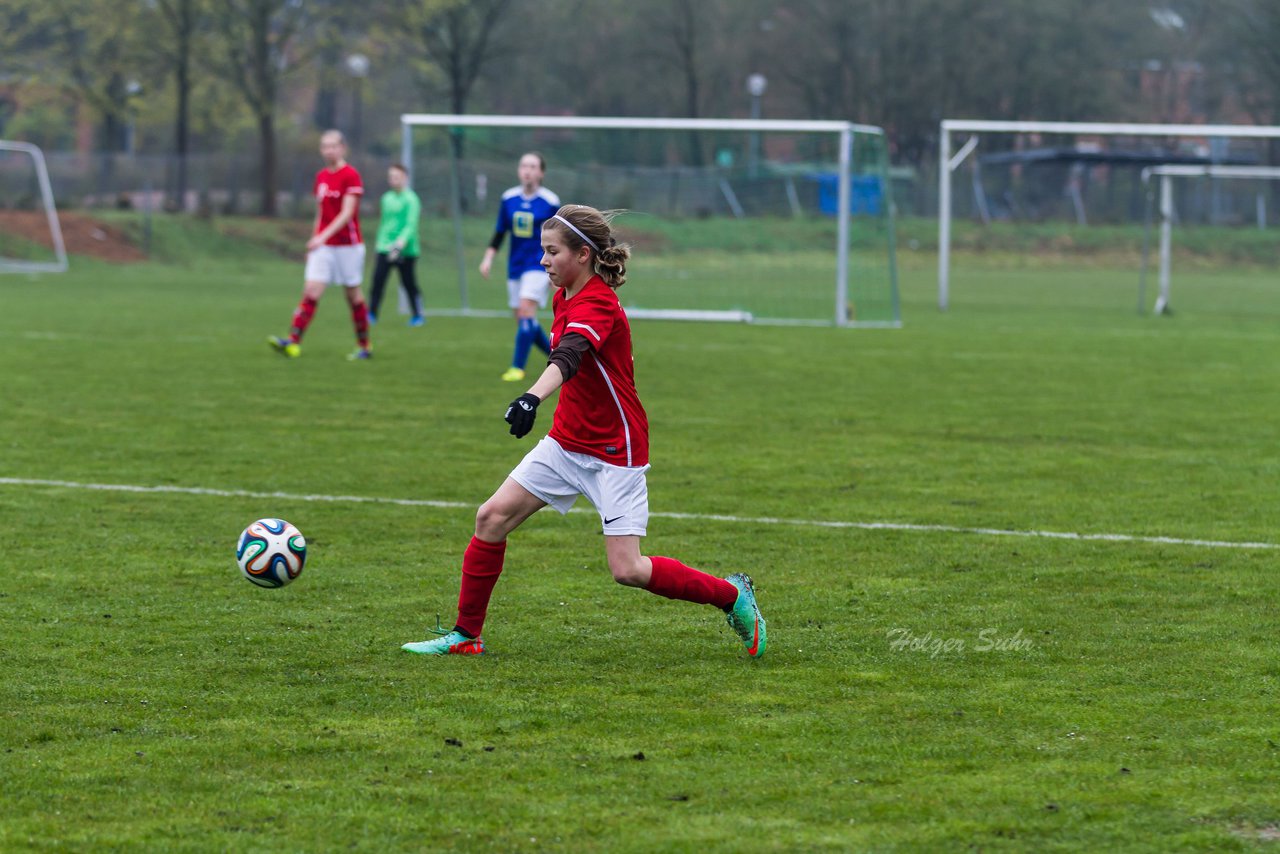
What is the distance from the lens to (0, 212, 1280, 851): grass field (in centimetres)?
409

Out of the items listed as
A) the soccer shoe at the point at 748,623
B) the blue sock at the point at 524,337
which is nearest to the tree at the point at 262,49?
the blue sock at the point at 524,337

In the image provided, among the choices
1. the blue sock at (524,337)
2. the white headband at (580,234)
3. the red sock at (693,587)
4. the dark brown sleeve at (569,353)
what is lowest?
the red sock at (693,587)

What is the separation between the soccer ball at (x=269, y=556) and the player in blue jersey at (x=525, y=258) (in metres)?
8.38

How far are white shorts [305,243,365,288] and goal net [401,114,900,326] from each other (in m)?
7.40

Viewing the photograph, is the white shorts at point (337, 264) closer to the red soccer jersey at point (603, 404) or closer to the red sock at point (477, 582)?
the red sock at point (477, 582)

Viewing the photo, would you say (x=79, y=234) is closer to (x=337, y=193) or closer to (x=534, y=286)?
(x=337, y=193)

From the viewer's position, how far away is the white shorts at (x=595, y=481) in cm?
552

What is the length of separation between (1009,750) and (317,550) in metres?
3.70

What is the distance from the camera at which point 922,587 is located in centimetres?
674

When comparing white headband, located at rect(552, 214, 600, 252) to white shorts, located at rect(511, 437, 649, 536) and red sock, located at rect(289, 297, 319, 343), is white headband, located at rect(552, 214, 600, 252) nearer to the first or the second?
white shorts, located at rect(511, 437, 649, 536)

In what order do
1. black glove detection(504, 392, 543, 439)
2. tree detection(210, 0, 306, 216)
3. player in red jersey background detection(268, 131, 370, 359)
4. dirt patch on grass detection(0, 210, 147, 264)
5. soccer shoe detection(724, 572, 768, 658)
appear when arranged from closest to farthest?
black glove detection(504, 392, 543, 439)
soccer shoe detection(724, 572, 768, 658)
player in red jersey background detection(268, 131, 370, 359)
dirt patch on grass detection(0, 210, 147, 264)
tree detection(210, 0, 306, 216)

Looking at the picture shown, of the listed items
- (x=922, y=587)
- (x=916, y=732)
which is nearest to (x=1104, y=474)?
(x=922, y=587)

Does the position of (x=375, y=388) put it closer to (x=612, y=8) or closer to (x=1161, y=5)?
(x=612, y=8)

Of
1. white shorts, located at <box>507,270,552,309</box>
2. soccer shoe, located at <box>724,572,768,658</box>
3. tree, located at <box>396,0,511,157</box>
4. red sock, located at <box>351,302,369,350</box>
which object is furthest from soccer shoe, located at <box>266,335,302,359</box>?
tree, located at <box>396,0,511,157</box>
